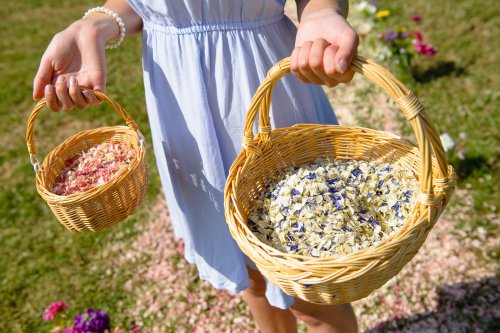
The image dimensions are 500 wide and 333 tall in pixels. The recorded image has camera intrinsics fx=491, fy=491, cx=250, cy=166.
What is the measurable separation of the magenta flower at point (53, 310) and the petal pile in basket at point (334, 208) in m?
1.81

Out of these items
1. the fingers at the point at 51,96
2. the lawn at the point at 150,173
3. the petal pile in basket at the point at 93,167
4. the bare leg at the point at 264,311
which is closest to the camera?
the fingers at the point at 51,96

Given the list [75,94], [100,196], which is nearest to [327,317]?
[100,196]

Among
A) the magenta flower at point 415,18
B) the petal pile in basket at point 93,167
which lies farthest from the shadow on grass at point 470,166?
the petal pile in basket at point 93,167

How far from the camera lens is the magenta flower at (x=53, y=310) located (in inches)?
108

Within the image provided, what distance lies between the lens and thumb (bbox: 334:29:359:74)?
113 cm

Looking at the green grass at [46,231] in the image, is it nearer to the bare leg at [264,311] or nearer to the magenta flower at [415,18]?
the bare leg at [264,311]

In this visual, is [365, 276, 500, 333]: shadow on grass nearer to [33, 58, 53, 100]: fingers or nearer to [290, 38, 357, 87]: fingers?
[290, 38, 357, 87]: fingers

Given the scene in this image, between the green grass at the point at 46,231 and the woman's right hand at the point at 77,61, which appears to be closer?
the woman's right hand at the point at 77,61

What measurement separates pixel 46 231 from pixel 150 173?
85cm

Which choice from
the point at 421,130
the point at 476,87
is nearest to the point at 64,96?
the point at 421,130

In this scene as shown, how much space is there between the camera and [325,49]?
3.82 ft

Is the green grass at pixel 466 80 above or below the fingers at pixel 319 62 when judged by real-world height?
below

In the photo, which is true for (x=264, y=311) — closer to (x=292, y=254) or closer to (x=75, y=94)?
(x=292, y=254)

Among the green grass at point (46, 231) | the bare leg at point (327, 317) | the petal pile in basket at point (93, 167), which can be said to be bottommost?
the green grass at point (46, 231)
